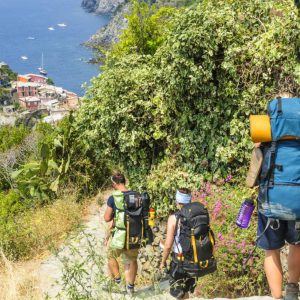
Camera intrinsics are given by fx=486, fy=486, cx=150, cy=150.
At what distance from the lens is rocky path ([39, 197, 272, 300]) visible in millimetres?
3127

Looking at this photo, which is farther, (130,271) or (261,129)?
(130,271)

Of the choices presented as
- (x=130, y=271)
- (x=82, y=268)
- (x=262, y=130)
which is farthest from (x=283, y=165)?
(x=130, y=271)

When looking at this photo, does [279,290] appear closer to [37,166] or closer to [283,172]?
[283,172]

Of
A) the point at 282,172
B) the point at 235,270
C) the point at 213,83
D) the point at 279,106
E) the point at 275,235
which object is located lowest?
the point at 235,270

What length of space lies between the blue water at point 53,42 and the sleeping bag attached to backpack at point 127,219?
103 metres

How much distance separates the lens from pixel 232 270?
4914 mm

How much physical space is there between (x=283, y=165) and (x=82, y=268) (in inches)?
59.9

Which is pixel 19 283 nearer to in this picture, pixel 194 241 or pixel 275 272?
pixel 194 241

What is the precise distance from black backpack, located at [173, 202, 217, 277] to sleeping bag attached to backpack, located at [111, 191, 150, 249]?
0.94 m

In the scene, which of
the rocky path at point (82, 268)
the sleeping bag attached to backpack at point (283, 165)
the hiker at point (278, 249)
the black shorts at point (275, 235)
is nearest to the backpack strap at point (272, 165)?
the sleeping bag attached to backpack at point (283, 165)

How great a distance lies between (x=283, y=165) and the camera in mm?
3172

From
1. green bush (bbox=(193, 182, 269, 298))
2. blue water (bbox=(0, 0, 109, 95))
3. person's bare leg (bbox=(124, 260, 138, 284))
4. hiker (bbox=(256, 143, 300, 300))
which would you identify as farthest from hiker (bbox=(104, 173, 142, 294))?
blue water (bbox=(0, 0, 109, 95))

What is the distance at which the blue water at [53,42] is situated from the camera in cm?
12306

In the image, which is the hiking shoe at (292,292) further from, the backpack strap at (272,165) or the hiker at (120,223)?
the hiker at (120,223)
